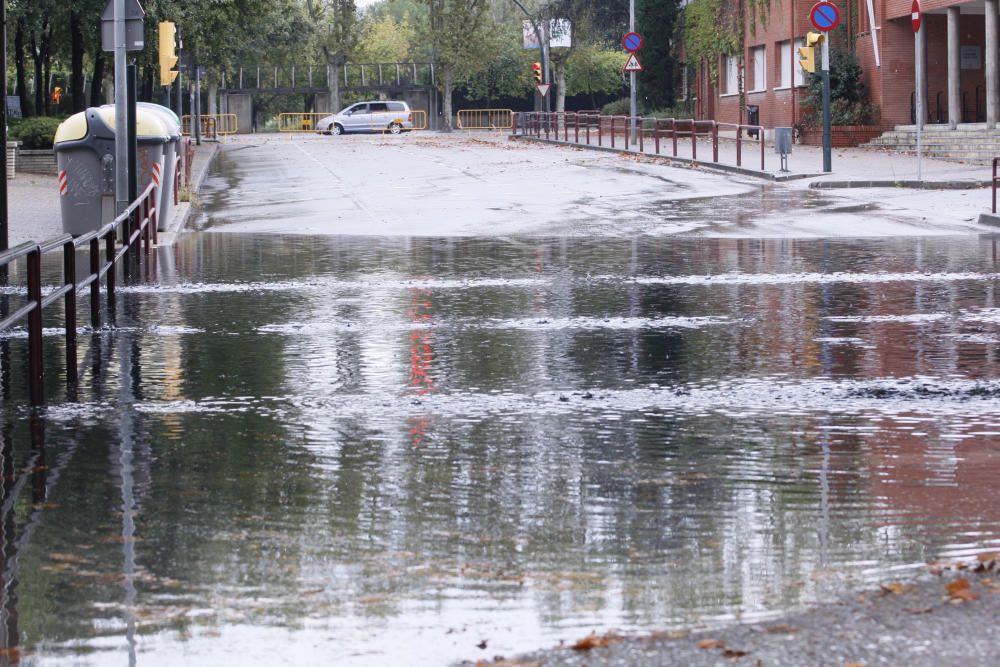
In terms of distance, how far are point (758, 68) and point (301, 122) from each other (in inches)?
1691

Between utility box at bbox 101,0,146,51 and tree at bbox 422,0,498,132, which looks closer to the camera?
utility box at bbox 101,0,146,51

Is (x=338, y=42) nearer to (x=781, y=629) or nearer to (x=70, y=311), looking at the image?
(x=70, y=311)

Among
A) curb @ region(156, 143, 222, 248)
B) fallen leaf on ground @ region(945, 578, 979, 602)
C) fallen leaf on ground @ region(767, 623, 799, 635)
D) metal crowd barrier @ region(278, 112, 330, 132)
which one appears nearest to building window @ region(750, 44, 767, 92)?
curb @ region(156, 143, 222, 248)

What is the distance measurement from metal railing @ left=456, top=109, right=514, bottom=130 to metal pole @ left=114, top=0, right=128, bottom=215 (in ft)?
218

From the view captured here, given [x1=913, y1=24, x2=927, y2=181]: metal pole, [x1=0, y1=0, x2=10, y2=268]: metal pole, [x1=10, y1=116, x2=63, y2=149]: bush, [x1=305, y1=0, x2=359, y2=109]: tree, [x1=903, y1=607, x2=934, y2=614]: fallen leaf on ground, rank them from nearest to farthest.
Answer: [x1=903, y1=607, x2=934, y2=614]: fallen leaf on ground → [x1=0, y1=0, x2=10, y2=268]: metal pole → [x1=913, y1=24, x2=927, y2=181]: metal pole → [x1=10, y1=116, x2=63, y2=149]: bush → [x1=305, y1=0, x2=359, y2=109]: tree

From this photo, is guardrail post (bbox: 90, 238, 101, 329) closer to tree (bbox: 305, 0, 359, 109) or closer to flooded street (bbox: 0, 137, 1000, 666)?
flooded street (bbox: 0, 137, 1000, 666)

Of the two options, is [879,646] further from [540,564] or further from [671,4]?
[671,4]

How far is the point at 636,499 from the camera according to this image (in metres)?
6.30

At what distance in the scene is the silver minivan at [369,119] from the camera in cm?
7375

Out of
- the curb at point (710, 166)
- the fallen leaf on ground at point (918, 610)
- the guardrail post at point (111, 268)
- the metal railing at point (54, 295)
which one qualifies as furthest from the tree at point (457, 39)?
the fallen leaf on ground at point (918, 610)

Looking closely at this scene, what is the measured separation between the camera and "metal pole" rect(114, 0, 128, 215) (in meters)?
20.1

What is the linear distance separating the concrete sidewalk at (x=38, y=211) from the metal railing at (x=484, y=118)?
166 ft

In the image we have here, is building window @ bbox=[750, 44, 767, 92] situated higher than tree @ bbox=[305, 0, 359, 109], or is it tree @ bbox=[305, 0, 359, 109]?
tree @ bbox=[305, 0, 359, 109]

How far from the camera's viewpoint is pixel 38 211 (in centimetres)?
2531
